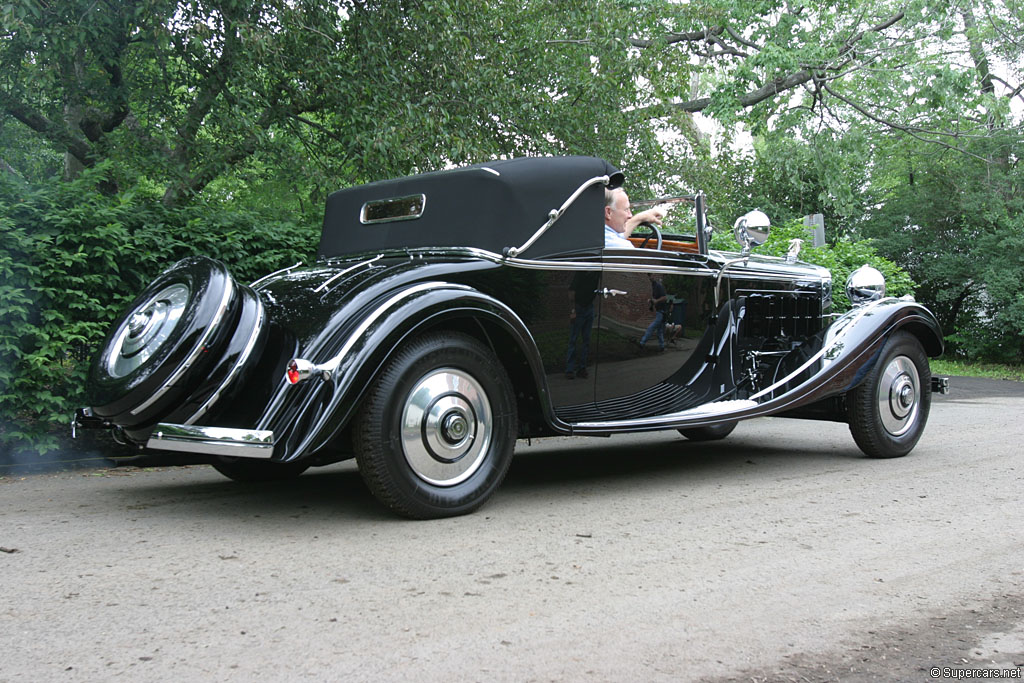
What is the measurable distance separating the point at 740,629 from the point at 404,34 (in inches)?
279

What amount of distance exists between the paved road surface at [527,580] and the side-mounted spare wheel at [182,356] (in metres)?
0.53

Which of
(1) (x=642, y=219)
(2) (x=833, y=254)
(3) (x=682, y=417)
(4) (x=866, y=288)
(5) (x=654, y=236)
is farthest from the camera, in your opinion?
(2) (x=833, y=254)

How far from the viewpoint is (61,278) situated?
564 centimetres

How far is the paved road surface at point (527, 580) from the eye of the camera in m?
2.52

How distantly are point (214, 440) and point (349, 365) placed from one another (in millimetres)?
639

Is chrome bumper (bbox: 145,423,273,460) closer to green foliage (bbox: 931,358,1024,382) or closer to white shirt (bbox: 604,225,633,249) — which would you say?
white shirt (bbox: 604,225,633,249)

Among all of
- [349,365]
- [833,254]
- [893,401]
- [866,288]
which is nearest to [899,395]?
[893,401]

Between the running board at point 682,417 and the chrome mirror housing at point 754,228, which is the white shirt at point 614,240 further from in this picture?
the running board at point 682,417

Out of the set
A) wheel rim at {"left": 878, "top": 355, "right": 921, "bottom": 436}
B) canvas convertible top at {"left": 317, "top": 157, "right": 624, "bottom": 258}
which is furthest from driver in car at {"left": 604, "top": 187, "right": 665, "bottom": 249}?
wheel rim at {"left": 878, "top": 355, "right": 921, "bottom": 436}

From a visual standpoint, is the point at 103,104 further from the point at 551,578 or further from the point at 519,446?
the point at 551,578

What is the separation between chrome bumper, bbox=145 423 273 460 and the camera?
12.1ft

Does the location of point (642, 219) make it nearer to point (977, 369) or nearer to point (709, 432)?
point (709, 432)

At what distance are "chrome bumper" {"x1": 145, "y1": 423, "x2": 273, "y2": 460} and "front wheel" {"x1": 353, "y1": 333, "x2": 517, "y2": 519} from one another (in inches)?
15.6

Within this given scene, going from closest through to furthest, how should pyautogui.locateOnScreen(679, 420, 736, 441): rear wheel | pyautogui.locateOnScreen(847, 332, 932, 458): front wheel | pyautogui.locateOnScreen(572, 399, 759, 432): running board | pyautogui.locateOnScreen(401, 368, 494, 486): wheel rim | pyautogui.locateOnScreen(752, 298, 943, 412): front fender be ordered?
pyautogui.locateOnScreen(401, 368, 494, 486): wheel rim, pyautogui.locateOnScreen(572, 399, 759, 432): running board, pyautogui.locateOnScreen(752, 298, 943, 412): front fender, pyautogui.locateOnScreen(847, 332, 932, 458): front wheel, pyautogui.locateOnScreen(679, 420, 736, 441): rear wheel
